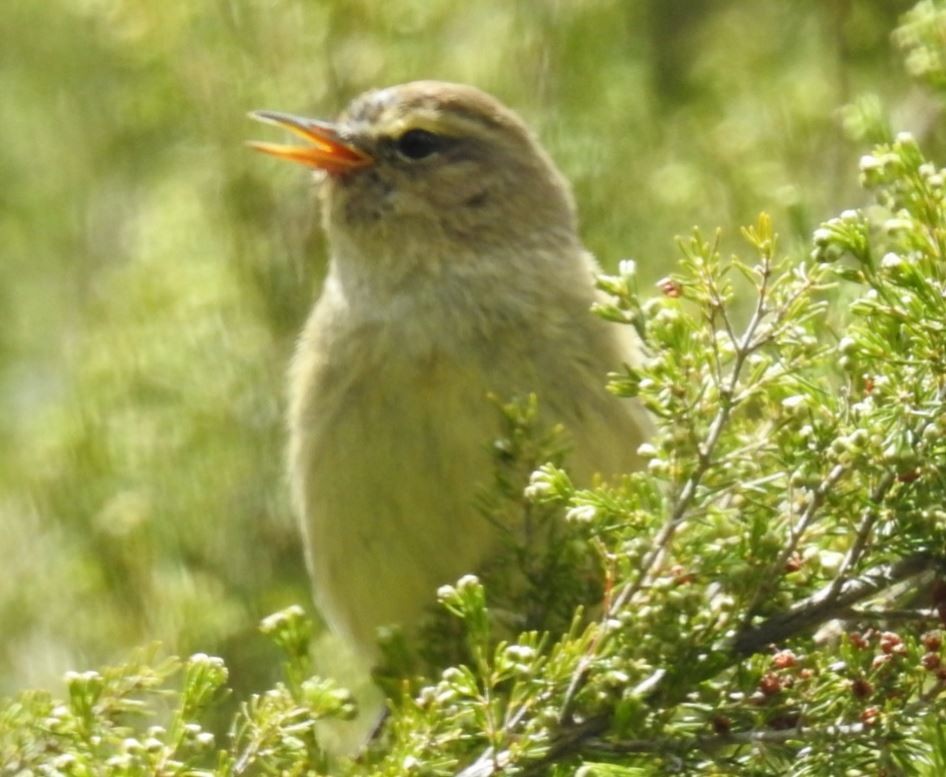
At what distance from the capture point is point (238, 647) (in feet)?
15.2

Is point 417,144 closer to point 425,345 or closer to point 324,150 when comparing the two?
point 324,150

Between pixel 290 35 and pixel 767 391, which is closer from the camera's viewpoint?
pixel 767 391

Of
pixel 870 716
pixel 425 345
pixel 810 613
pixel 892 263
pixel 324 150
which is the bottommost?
pixel 870 716

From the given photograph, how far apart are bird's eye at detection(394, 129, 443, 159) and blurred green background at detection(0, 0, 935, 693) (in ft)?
2.01

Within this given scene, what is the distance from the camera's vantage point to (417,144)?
463cm

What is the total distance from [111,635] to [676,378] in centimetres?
247

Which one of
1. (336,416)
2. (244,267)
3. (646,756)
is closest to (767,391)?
(646,756)

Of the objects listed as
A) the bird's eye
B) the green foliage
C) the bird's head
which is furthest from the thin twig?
the bird's eye

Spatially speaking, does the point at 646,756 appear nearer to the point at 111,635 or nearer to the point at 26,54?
the point at 111,635

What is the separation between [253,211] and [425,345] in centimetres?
133

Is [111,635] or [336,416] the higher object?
[336,416]

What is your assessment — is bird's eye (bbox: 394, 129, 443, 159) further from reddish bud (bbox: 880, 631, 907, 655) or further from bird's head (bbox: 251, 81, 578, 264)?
reddish bud (bbox: 880, 631, 907, 655)

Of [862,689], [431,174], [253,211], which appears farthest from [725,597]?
[253,211]

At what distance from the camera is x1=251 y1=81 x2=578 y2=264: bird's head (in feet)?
14.7
